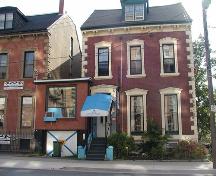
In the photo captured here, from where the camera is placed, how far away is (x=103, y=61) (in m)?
23.4

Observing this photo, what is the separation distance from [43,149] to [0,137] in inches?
150

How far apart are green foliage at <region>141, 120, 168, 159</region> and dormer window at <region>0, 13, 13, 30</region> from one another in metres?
14.5

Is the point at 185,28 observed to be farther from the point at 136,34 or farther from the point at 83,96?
the point at 83,96

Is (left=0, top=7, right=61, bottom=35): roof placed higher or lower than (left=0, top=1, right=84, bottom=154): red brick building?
higher

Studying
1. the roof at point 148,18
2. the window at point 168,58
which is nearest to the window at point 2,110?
the roof at point 148,18

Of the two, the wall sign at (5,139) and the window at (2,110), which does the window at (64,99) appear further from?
the window at (2,110)

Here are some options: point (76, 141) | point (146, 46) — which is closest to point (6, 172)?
point (76, 141)

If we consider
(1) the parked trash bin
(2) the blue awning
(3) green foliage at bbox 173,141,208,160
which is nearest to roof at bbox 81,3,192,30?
(2) the blue awning

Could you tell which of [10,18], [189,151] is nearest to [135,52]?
[189,151]

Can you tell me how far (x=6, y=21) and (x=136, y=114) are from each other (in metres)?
13.5

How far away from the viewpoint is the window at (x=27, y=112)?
939 inches

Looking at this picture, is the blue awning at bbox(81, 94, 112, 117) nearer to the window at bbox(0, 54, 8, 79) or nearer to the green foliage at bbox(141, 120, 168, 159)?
the green foliage at bbox(141, 120, 168, 159)

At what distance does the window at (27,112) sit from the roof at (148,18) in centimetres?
675

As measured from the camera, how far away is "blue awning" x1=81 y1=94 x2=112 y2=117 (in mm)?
19484
